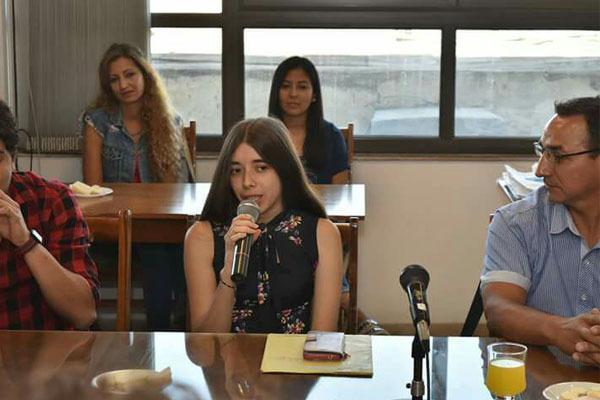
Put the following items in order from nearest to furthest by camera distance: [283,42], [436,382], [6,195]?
[436,382] → [6,195] → [283,42]

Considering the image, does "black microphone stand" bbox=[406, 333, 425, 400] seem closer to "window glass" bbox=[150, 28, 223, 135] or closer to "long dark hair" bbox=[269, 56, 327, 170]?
"long dark hair" bbox=[269, 56, 327, 170]

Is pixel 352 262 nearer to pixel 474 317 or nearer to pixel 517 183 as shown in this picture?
pixel 474 317

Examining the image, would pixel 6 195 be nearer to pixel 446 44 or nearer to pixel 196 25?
pixel 196 25

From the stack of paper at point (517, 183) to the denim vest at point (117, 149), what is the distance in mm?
1396

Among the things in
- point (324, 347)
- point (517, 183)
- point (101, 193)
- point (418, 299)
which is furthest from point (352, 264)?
point (517, 183)

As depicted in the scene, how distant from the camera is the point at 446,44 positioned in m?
4.27

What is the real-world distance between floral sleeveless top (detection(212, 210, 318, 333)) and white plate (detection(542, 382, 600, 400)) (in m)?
0.77

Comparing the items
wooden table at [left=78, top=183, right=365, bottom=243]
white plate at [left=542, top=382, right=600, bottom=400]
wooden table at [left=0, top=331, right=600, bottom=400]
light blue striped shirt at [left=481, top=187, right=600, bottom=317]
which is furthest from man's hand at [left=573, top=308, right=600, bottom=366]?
wooden table at [left=78, top=183, right=365, bottom=243]

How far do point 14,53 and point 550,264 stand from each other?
2755 mm

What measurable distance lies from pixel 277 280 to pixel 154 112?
183 cm

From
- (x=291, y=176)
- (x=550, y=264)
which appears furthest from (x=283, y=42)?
(x=550, y=264)

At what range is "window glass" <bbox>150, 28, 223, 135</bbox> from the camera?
4.31 meters

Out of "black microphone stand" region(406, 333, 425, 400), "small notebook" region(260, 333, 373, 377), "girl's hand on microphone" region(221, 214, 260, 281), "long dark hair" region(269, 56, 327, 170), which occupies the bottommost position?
"small notebook" region(260, 333, 373, 377)

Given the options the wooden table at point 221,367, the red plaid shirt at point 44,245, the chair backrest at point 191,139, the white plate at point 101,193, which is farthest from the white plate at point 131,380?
the chair backrest at point 191,139
